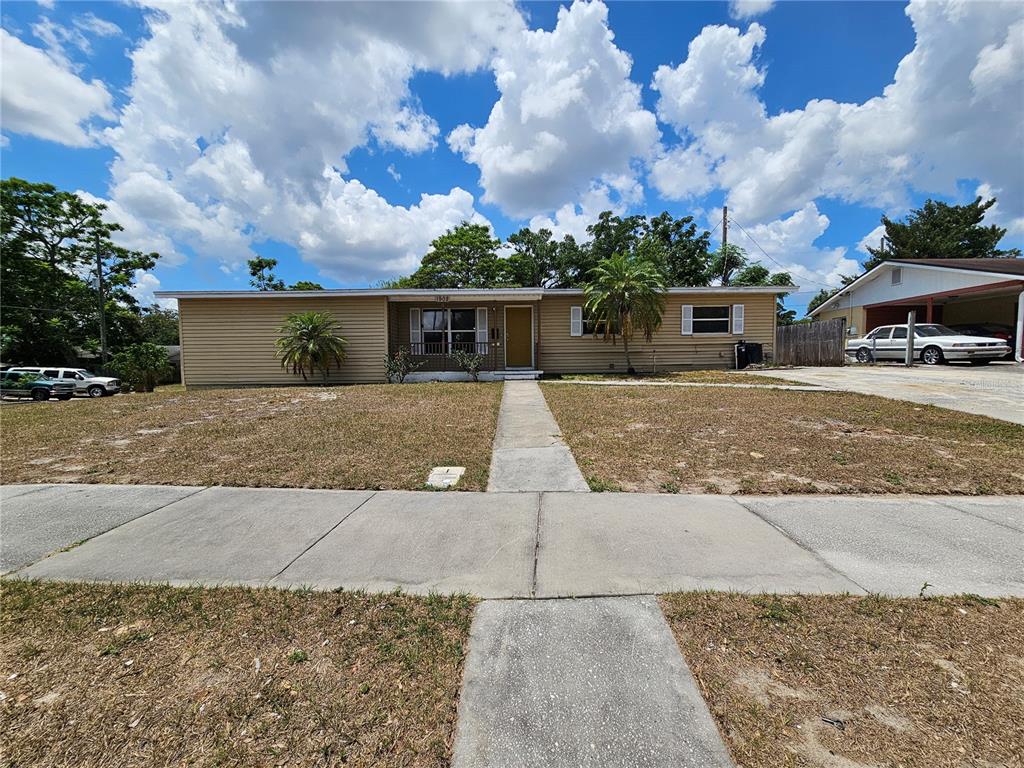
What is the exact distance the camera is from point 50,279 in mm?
26016

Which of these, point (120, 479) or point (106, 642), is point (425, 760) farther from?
point (120, 479)

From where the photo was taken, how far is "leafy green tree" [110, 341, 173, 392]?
52.6 ft

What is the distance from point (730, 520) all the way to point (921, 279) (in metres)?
24.7

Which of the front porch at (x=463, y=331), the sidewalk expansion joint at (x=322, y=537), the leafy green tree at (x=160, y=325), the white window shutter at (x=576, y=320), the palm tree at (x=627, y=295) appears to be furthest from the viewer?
the leafy green tree at (x=160, y=325)

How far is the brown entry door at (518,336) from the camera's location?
15586 millimetres

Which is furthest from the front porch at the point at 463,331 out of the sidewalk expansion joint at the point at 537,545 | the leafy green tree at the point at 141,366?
the sidewalk expansion joint at the point at 537,545

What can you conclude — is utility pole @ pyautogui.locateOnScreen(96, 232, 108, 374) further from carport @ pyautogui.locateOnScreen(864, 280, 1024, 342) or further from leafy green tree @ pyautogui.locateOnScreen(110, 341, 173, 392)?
carport @ pyautogui.locateOnScreen(864, 280, 1024, 342)

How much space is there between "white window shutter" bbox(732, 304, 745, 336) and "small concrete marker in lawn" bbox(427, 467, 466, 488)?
46.2 feet

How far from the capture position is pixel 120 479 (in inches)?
182

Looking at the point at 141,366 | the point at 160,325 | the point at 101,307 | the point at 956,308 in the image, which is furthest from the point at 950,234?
the point at 160,325

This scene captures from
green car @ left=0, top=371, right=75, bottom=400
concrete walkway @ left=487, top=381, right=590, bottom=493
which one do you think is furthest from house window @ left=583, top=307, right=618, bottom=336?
green car @ left=0, top=371, right=75, bottom=400

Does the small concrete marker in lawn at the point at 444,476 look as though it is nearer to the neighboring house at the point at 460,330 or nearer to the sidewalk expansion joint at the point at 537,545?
the sidewalk expansion joint at the point at 537,545

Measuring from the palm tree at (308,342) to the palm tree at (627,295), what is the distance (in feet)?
26.8

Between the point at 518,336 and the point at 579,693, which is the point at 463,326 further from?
the point at 579,693
